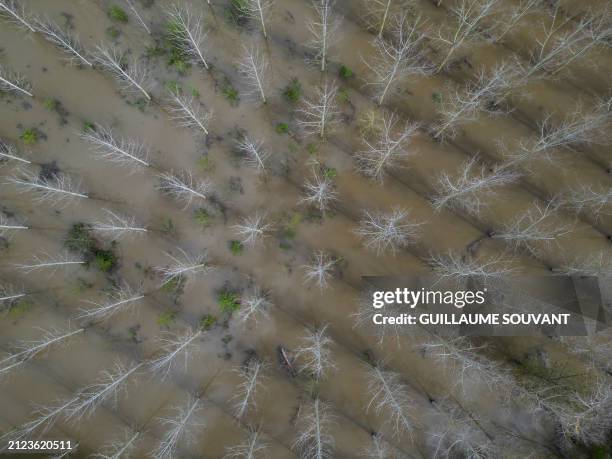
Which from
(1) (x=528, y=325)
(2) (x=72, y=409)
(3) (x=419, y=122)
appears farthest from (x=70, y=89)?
(1) (x=528, y=325)

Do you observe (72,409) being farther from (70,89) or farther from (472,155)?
(472,155)

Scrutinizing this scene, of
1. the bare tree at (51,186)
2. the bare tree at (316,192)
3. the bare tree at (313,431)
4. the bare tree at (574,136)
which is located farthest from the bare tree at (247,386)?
the bare tree at (574,136)

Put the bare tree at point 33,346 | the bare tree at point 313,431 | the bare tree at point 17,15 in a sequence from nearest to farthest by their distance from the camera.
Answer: the bare tree at point 313,431 → the bare tree at point 33,346 → the bare tree at point 17,15

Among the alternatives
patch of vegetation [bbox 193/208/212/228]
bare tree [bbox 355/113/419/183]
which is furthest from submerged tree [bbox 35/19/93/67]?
bare tree [bbox 355/113/419/183]

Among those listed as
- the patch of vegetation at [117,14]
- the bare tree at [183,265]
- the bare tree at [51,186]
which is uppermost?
the patch of vegetation at [117,14]

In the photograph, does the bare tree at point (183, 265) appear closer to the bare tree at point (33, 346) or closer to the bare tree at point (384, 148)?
the bare tree at point (33, 346)

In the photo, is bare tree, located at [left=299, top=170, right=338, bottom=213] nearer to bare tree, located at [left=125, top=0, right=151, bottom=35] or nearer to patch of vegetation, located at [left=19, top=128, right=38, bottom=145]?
bare tree, located at [left=125, top=0, right=151, bottom=35]
